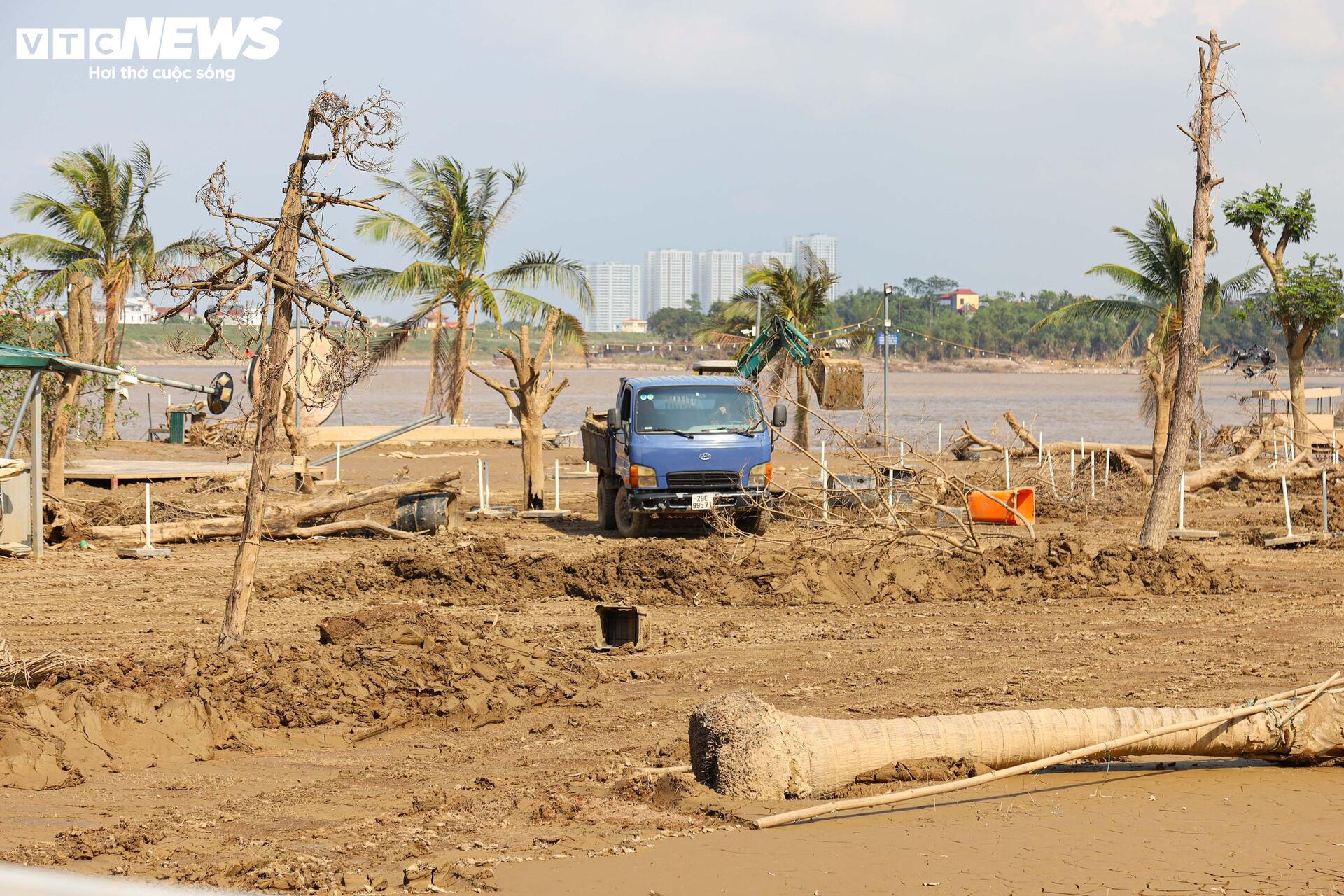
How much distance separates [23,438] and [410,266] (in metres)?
13.3

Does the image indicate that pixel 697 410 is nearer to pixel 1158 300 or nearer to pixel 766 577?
pixel 766 577

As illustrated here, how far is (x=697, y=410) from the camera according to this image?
17.3m

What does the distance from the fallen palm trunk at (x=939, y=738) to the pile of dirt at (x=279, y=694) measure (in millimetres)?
2461

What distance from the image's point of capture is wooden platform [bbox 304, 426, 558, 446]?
33750 millimetres

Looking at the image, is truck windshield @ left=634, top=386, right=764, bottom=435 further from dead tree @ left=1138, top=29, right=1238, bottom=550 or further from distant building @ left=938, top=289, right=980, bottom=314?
distant building @ left=938, top=289, right=980, bottom=314

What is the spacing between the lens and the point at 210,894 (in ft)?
5.76

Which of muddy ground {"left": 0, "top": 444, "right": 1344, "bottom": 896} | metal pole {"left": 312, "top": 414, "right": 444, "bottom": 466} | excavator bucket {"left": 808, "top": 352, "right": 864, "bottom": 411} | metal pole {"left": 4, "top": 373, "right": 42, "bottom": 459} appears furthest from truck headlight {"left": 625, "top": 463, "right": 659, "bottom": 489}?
metal pole {"left": 4, "top": 373, "right": 42, "bottom": 459}

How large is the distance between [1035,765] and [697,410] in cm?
1189

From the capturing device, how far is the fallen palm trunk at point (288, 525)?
15.8 metres

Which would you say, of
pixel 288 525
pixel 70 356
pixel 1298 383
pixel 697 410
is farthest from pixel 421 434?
pixel 1298 383

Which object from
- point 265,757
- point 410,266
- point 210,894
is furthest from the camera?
point 410,266

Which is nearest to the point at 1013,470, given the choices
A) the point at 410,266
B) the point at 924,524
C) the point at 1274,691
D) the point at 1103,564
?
the point at 924,524

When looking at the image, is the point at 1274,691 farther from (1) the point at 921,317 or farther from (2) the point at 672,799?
(1) the point at 921,317

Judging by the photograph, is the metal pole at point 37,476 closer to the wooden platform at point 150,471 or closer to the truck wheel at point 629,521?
the wooden platform at point 150,471
